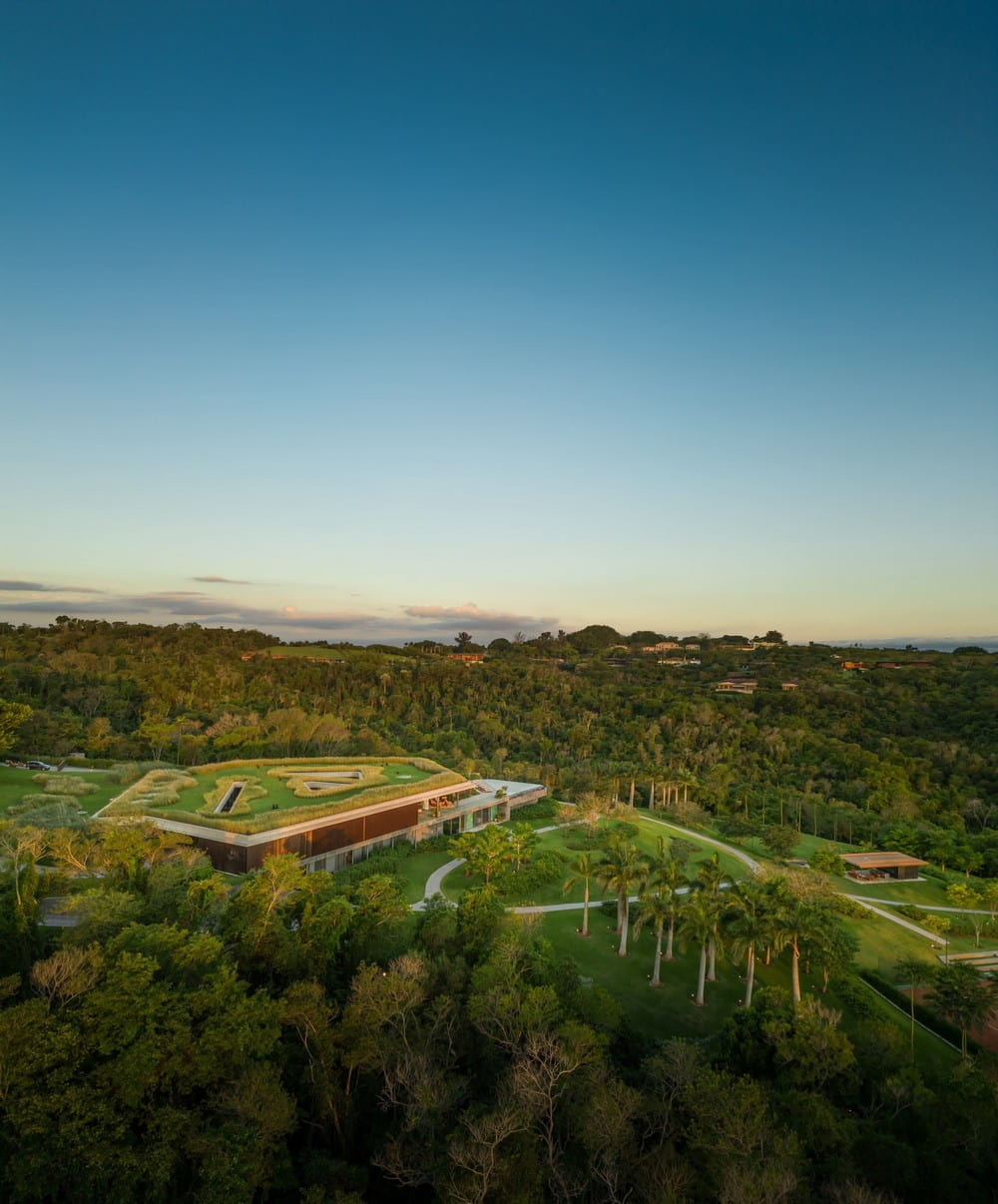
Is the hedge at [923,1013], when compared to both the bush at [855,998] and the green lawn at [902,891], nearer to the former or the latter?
the bush at [855,998]

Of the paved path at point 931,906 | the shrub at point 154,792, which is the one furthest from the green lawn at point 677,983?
the shrub at point 154,792

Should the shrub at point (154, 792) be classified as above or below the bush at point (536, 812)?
above

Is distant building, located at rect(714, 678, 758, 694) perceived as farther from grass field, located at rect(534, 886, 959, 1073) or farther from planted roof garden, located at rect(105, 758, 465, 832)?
grass field, located at rect(534, 886, 959, 1073)

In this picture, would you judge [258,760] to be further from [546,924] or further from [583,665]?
[583,665]

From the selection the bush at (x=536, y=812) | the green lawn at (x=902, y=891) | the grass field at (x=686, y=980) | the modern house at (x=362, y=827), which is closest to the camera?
the grass field at (x=686, y=980)

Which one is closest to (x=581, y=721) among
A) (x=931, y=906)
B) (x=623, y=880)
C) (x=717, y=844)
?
(x=717, y=844)

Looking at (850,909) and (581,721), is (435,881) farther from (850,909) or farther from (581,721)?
(581,721)
